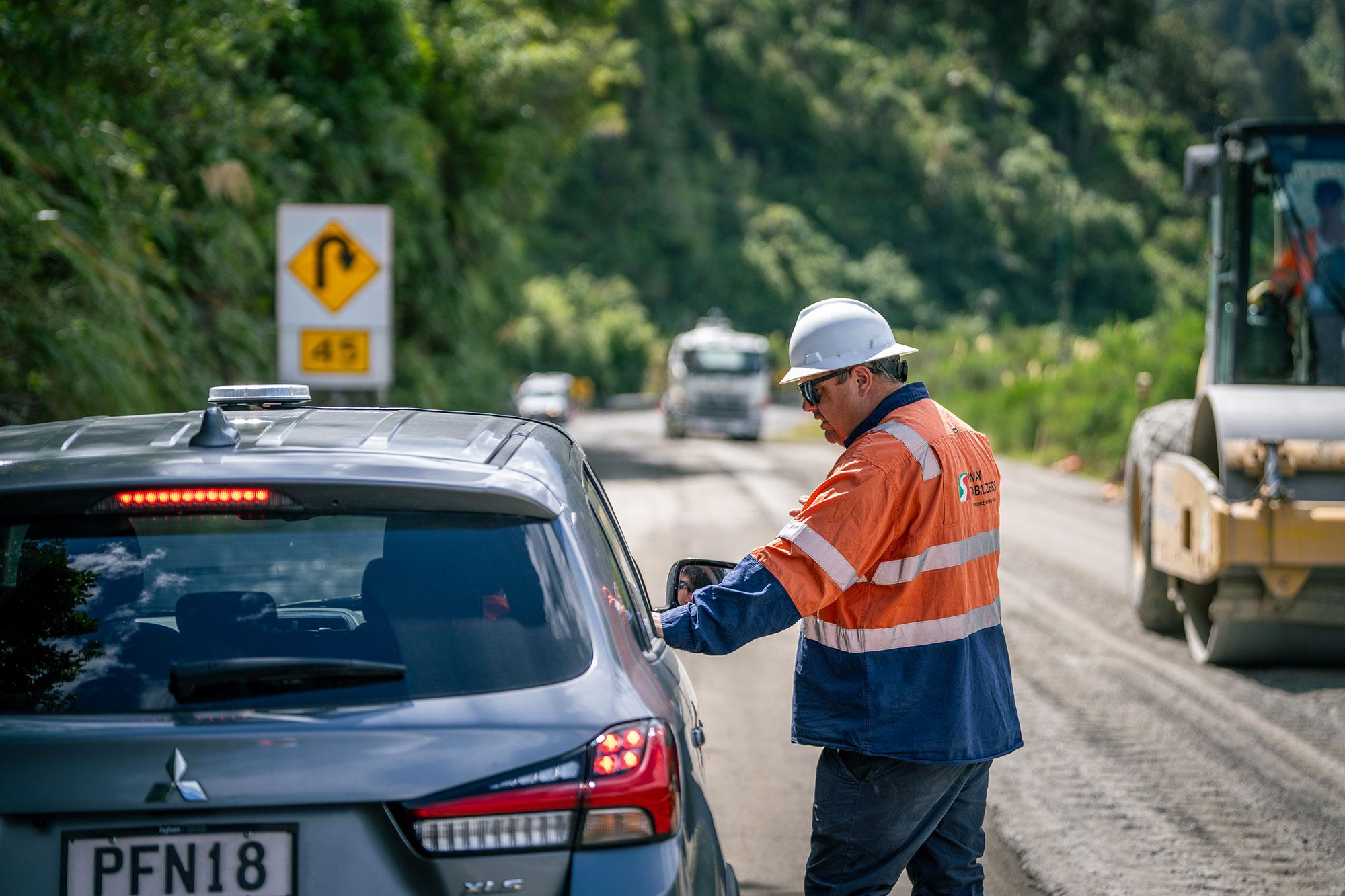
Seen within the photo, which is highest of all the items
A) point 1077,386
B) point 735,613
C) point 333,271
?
point 333,271

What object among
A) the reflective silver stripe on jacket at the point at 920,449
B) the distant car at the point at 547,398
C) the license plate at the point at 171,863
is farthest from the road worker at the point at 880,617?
the distant car at the point at 547,398

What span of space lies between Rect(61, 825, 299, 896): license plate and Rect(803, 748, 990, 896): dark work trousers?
1444mm

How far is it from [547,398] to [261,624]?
40.8 meters

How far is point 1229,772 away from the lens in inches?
249

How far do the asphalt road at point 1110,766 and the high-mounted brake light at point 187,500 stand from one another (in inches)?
110

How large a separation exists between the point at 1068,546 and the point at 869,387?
12.1 m

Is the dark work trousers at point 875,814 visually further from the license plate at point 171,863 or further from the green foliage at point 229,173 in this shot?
the green foliage at point 229,173

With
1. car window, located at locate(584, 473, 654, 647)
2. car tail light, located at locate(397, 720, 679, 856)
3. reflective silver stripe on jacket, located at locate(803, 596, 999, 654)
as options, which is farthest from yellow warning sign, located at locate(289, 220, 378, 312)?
car tail light, located at locate(397, 720, 679, 856)

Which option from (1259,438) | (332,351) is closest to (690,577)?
(1259,438)

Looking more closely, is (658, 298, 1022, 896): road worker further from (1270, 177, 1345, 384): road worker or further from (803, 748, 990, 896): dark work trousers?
(1270, 177, 1345, 384): road worker

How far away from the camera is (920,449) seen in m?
3.44

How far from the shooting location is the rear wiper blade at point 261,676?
8.27 feet

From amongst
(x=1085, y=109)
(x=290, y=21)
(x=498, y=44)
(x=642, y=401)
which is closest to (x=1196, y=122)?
(x=1085, y=109)

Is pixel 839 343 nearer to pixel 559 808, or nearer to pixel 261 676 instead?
pixel 559 808
